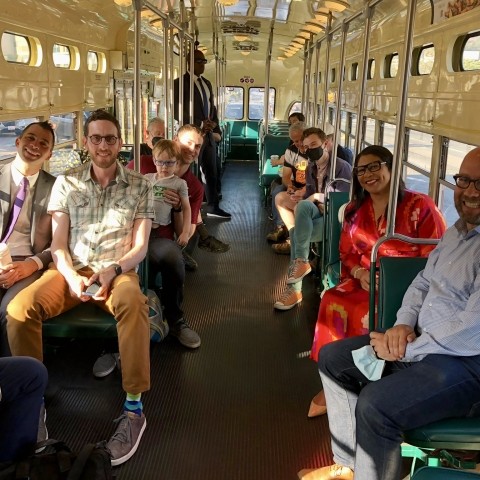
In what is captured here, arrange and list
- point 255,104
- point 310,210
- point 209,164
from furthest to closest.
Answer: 1. point 255,104
2. point 209,164
3. point 310,210

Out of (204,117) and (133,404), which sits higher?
(204,117)

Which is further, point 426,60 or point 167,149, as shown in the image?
point 426,60

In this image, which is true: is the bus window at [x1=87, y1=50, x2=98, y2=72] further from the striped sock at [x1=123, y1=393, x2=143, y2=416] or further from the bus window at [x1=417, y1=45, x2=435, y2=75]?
the striped sock at [x1=123, y1=393, x2=143, y2=416]

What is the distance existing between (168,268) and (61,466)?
1.82 metres

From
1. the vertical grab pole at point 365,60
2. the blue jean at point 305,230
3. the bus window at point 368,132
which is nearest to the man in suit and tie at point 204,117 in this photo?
the bus window at point 368,132

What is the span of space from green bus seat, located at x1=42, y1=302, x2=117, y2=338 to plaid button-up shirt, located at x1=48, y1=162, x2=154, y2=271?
1.07 ft

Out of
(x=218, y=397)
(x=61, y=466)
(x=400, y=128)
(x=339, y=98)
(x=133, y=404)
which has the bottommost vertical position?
(x=218, y=397)

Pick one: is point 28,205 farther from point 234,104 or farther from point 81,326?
point 234,104

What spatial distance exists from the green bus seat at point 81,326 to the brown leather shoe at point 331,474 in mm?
1223

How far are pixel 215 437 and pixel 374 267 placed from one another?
3.98 ft

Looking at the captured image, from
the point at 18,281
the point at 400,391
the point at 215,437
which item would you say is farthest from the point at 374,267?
the point at 18,281

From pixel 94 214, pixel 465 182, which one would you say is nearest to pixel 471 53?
pixel 465 182

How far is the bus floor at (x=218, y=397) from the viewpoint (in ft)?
9.30

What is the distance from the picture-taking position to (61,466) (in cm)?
217
